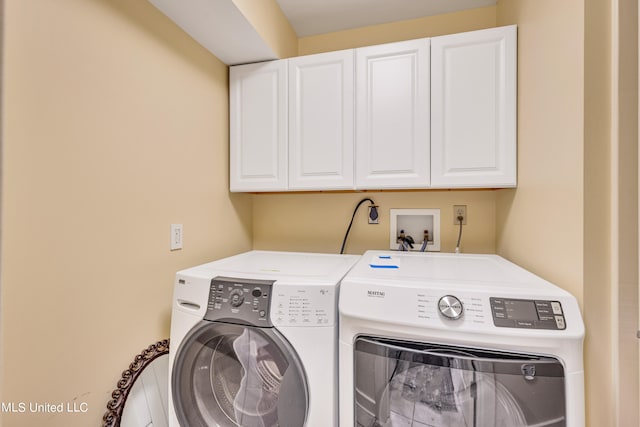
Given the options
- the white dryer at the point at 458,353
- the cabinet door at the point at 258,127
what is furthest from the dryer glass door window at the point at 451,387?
the cabinet door at the point at 258,127

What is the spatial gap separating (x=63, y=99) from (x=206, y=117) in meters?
0.69

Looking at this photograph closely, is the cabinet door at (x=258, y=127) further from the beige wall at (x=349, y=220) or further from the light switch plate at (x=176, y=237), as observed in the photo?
the light switch plate at (x=176, y=237)

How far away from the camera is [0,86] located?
0.55 metres

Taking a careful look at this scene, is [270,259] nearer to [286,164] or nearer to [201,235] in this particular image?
[201,235]

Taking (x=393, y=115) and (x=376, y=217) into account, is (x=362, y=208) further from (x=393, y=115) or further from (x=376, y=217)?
(x=393, y=115)

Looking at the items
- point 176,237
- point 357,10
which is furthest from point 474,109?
point 176,237

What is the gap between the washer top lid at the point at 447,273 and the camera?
91cm

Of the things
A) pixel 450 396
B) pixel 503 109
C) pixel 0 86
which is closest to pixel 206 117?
pixel 0 86

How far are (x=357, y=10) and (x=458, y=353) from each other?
184cm

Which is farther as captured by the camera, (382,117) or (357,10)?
(357,10)

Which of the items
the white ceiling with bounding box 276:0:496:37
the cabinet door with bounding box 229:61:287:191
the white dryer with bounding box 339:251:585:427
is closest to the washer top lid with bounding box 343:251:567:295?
the white dryer with bounding box 339:251:585:427

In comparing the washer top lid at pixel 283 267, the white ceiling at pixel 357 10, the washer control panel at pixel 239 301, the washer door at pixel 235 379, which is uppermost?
the white ceiling at pixel 357 10

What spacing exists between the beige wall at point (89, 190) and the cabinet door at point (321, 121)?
1.72 feet

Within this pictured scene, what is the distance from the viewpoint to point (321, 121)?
5.17 ft
